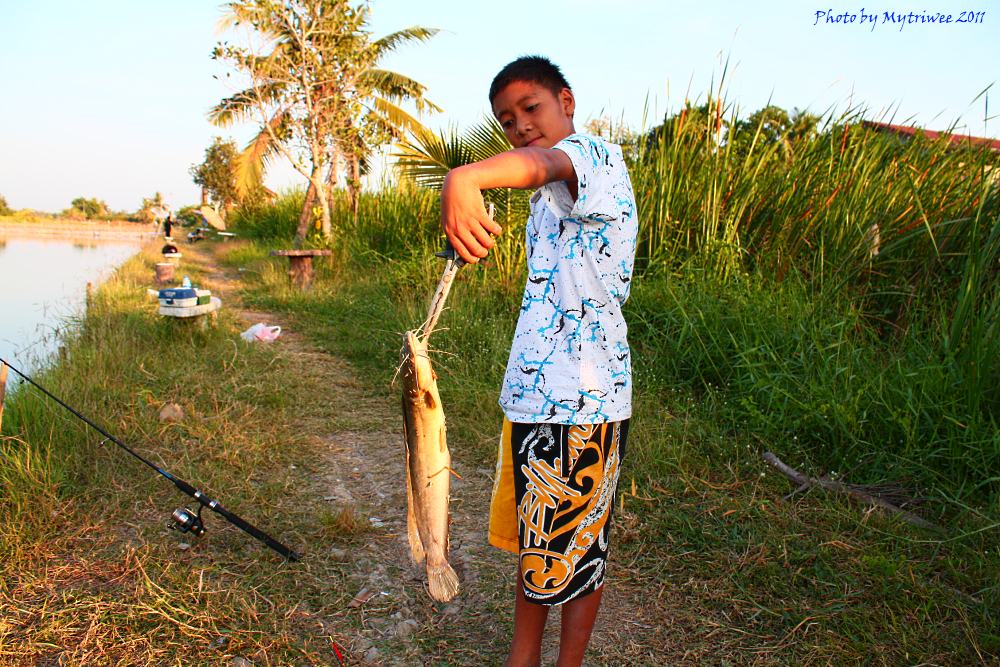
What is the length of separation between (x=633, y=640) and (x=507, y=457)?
1061 millimetres

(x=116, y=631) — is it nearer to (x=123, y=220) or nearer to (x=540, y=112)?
(x=540, y=112)

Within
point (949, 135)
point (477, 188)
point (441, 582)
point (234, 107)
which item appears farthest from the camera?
point (234, 107)

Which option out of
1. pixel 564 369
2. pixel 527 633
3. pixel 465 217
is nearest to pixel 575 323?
pixel 564 369

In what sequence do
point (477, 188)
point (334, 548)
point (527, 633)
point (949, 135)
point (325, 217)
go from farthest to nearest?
point (325, 217)
point (949, 135)
point (334, 548)
point (527, 633)
point (477, 188)

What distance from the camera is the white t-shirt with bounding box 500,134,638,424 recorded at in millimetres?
1457

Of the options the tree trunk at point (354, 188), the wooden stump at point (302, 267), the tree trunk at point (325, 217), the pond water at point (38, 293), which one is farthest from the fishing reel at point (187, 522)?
the tree trunk at point (325, 217)

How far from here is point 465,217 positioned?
3.64 feet

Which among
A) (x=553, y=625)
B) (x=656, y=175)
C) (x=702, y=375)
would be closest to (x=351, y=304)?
(x=656, y=175)

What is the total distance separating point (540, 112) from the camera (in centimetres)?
151

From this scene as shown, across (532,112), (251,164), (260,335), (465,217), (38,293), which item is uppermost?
(251,164)

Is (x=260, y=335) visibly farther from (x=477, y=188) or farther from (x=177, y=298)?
(x=477, y=188)

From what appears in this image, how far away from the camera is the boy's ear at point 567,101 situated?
1587 millimetres

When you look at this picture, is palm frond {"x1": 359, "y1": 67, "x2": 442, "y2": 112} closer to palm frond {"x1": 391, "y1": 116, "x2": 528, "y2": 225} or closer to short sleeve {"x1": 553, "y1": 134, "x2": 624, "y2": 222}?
palm frond {"x1": 391, "y1": 116, "x2": 528, "y2": 225}

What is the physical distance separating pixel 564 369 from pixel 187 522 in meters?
1.92
